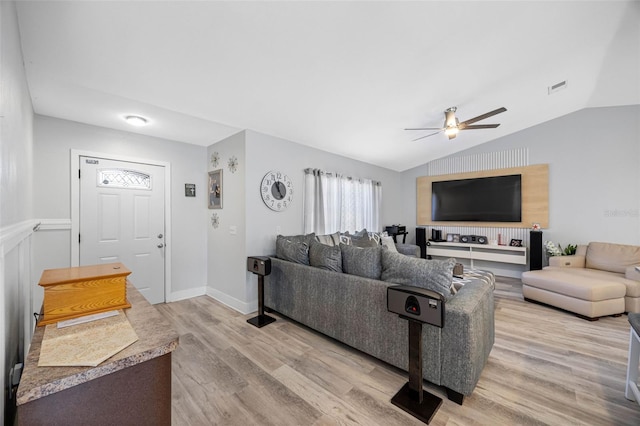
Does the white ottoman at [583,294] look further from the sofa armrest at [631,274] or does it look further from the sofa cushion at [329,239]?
the sofa cushion at [329,239]

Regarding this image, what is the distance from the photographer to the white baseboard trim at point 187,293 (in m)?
3.72

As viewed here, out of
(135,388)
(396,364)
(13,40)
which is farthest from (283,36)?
(396,364)

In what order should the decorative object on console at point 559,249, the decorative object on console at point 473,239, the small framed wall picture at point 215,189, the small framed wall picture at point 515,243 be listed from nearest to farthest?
1. the small framed wall picture at point 215,189
2. the decorative object on console at point 559,249
3. the small framed wall picture at point 515,243
4. the decorative object on console at point 473,239

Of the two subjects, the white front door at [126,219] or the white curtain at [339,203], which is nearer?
the white front door at [126,219]

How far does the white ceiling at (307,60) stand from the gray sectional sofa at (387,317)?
178cm

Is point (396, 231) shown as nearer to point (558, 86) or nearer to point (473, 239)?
point (473, 239)

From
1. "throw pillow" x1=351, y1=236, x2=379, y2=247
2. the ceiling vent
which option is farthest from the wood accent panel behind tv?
"throw pillow" x1=351, y1=236, x2=379, y2=247

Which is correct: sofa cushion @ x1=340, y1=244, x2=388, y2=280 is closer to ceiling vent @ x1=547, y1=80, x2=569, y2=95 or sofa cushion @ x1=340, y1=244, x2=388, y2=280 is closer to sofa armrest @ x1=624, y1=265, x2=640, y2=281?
ceiling vent @ x1=547, y1=80, x2=569, y2=95

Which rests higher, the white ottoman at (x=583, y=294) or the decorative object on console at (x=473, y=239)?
the decorative object on console at (x=473, y=239)

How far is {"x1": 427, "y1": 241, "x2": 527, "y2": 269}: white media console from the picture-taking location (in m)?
4.95

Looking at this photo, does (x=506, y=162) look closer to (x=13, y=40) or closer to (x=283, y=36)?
(x=283, y=36)

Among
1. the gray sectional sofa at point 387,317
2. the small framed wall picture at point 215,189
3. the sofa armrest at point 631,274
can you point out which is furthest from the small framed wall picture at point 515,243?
the small framed wall picture at point 215,189

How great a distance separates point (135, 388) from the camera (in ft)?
2.94

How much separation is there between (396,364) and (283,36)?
8.93ft
